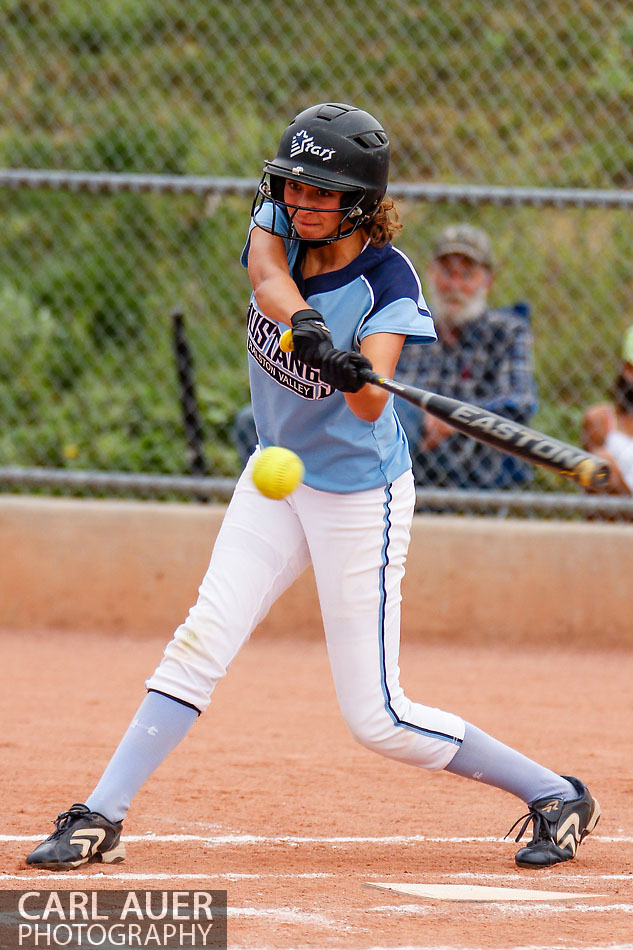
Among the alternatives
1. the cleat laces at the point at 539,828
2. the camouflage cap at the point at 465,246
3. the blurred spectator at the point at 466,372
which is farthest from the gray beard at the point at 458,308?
the cleat laces at the point at 539,828

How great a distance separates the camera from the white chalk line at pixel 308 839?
3178mm

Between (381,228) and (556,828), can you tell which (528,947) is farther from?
(381,228)

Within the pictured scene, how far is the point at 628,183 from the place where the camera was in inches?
340

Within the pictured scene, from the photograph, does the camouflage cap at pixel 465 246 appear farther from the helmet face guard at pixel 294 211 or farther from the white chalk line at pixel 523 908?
the white chalk line at pixel 523 908

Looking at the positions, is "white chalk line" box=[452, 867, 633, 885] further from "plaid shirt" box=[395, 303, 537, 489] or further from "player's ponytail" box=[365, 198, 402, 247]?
"plaid shirt" box=[395, 303, 537, 489]

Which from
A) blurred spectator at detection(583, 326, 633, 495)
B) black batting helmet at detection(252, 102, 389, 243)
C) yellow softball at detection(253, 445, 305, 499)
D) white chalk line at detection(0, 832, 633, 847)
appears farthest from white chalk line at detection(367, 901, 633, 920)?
blurred spectator at detection(583, 326, 633, 495)

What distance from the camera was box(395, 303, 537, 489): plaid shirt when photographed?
600cm

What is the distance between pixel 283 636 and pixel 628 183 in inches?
179

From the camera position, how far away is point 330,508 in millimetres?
3045

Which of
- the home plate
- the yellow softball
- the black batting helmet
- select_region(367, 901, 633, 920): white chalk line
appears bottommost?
select_region(367, 901, 633, 920): white chalk line

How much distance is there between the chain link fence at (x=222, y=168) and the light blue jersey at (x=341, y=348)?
11.7ft

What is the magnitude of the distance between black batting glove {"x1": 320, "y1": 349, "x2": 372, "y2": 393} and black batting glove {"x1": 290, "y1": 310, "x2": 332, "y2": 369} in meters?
0.03

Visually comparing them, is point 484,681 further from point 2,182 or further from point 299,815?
point 2,182

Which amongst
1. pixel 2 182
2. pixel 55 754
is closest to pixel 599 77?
pixel 2 182
